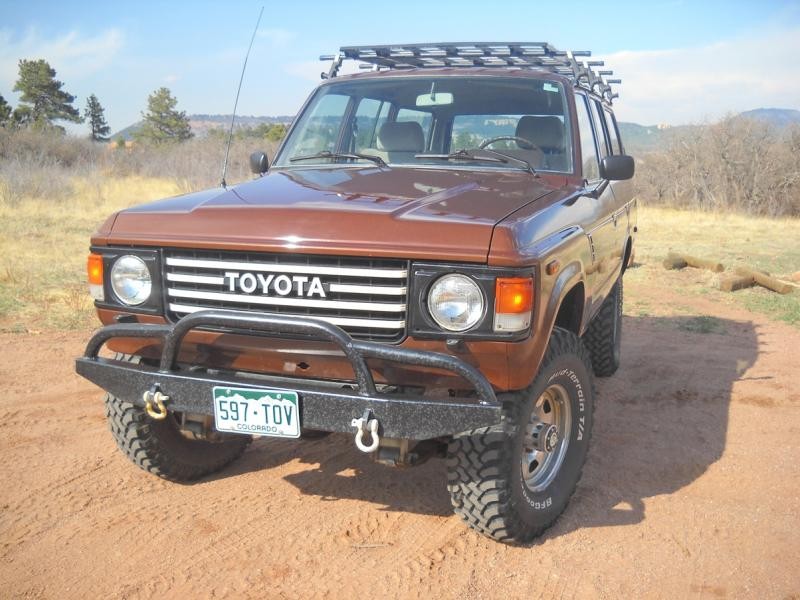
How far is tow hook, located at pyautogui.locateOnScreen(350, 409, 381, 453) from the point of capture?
2.63m

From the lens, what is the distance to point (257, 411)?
281 centimetres

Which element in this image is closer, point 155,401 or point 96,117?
point 155,401

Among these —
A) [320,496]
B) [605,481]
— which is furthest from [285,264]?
[605,481]

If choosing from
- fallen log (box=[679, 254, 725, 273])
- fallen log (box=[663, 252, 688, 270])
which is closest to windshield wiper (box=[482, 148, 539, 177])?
fallen log (box=[679, 254, 725, 273])

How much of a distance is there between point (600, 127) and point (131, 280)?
3255mm

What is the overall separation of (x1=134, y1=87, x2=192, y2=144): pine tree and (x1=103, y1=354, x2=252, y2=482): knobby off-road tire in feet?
132

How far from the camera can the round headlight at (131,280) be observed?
122 inches

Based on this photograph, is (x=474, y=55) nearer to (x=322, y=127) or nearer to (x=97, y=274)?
(x=322, y=127)

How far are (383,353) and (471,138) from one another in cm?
207

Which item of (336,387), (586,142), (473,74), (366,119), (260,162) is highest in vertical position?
(473,74)

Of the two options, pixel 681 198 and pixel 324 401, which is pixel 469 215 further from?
pixel 681 198

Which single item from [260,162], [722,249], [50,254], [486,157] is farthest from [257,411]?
[722,249]

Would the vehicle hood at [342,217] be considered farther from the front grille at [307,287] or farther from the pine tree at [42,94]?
the pine tree at [42,94]

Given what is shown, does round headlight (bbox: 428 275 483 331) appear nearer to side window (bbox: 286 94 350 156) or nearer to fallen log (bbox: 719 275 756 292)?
side window (bbox: 286 94 350 156)
